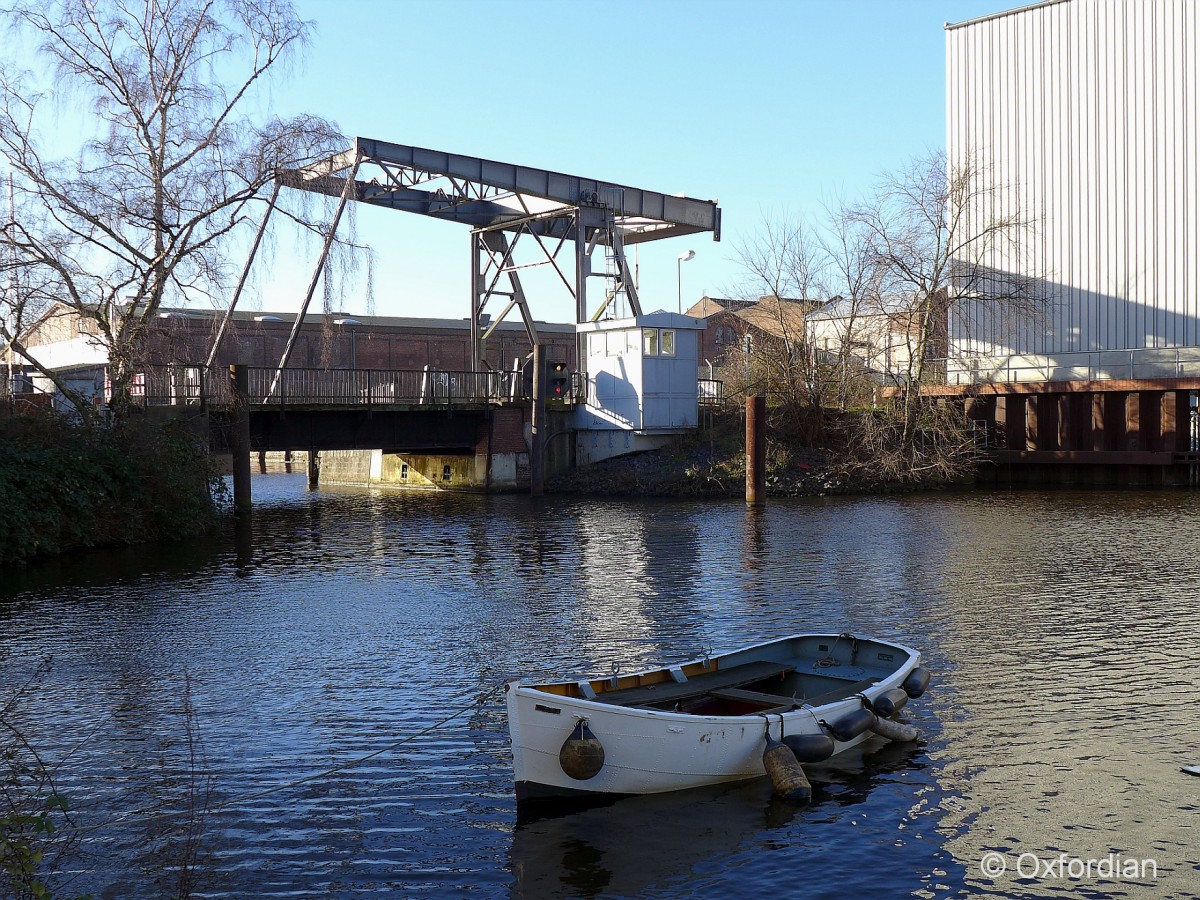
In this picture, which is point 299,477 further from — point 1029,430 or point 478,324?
point 1029,430

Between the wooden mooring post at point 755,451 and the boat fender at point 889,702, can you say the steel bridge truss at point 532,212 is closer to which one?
the wooden mooring post at point 755,451

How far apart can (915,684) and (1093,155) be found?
33353 mm

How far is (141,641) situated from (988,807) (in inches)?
413

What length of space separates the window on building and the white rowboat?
2740cm

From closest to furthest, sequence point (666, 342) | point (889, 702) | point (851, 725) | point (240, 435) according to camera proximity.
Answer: point (851, 725) → point (889, 702) → point (240, 435) → point (666, 342)

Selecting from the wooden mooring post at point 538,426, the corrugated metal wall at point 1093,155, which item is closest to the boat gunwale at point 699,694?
the wooden mooring post at point 538,426

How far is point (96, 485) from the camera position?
23.5m

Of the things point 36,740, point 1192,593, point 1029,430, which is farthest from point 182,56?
point 1029,430

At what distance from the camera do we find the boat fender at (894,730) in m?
9.66

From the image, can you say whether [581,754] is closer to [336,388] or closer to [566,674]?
[566,674]

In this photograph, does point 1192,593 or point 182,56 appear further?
point 182,56

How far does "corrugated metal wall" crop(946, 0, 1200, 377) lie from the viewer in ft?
120

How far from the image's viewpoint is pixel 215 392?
1183 inches

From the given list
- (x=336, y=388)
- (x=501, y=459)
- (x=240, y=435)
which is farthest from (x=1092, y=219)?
(x=240, y=435)
